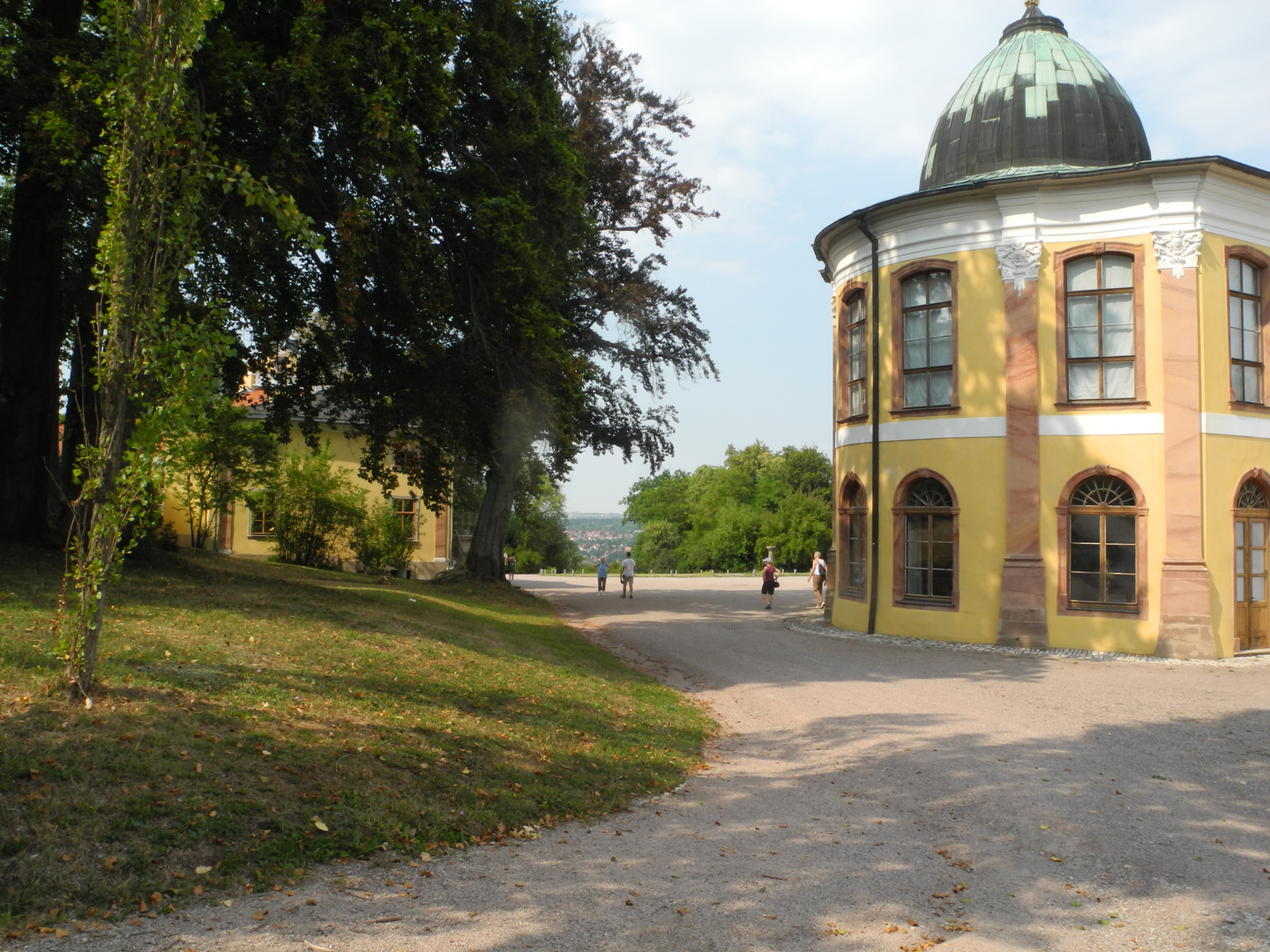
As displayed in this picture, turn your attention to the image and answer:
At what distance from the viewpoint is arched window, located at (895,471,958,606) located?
60.6ft

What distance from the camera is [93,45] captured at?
38.2 feet

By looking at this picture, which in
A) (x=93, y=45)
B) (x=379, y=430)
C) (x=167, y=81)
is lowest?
(x=379, y=430)

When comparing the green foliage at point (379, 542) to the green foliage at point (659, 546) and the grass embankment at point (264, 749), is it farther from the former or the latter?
the green foliage at point (659, 546)

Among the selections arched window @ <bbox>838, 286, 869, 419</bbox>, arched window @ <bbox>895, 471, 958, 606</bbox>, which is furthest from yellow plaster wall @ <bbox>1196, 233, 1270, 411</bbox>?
arched window @ <bbox>838, 286, 869, 419</bbox>

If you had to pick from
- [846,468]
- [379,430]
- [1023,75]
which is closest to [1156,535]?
[846,468]

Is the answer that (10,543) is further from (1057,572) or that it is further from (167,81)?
(1057,572)

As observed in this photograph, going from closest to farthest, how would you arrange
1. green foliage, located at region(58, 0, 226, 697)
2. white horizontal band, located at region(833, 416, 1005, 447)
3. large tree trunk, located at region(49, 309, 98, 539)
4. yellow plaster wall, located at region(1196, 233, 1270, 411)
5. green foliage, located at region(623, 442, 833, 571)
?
green foliage, located at region(58, 0, 226, 697) → large tree trunk, located at region(49, 309, 98, 539) → yellow plaster wall, located at region(1196, 233, 1270, 411) → white horizontal band, located at region(833, 416, 1005, 447) → green foliage, located at region(623, 442, 833, 571)

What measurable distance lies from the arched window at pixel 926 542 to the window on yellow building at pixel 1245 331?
213 inches

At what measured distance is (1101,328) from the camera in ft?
57.6

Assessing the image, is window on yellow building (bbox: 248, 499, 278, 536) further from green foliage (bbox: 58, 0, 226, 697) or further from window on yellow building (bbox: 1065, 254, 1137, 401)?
green foliage (bbox: 58, 0, 226, 697)

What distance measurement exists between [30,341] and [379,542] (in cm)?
2016

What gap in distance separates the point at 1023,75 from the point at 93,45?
1717 cm

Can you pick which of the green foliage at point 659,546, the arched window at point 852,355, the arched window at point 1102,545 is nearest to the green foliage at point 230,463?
the arched window at point 852,355

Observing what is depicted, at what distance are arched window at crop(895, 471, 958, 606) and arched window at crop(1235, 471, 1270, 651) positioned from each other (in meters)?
4.79
